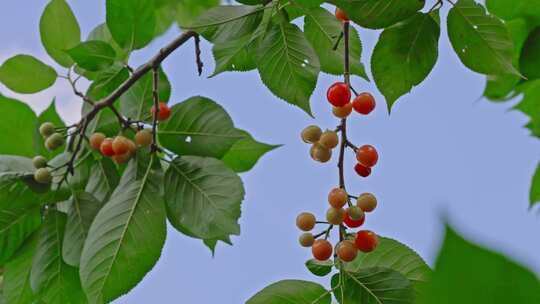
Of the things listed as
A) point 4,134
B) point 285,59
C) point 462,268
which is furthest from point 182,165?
point 462,268

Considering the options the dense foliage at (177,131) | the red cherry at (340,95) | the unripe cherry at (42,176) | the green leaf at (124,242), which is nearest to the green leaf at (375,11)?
the dense foliage at (177,131)

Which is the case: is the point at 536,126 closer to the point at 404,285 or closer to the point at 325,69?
the point at 325,69

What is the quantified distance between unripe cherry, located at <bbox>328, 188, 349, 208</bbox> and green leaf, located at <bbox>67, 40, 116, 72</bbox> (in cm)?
58

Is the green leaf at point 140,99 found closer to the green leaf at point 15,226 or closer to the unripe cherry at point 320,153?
the green leaf at point 15,226

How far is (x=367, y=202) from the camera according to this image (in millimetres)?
1002

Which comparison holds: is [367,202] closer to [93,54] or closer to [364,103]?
[364,103]

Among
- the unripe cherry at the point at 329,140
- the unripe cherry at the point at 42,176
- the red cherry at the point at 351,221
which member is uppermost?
the unripe cherry at the point at 329,140

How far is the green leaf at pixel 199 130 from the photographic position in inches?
48.2

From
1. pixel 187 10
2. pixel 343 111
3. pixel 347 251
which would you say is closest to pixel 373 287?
pixel 347 251

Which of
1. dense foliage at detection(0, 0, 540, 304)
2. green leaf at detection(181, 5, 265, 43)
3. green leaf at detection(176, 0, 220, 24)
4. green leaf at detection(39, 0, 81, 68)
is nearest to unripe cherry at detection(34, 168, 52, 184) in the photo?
dense foliage at detection(0, 0, 540, 304)

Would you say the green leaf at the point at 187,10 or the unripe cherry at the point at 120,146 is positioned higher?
the unripe cherry at the point at 120,146

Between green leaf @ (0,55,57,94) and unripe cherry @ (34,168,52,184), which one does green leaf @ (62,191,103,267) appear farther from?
green leaf @ (0,55,57,94)

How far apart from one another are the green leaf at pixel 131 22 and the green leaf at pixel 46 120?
298 millimetres

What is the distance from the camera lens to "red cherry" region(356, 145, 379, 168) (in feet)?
3.39
